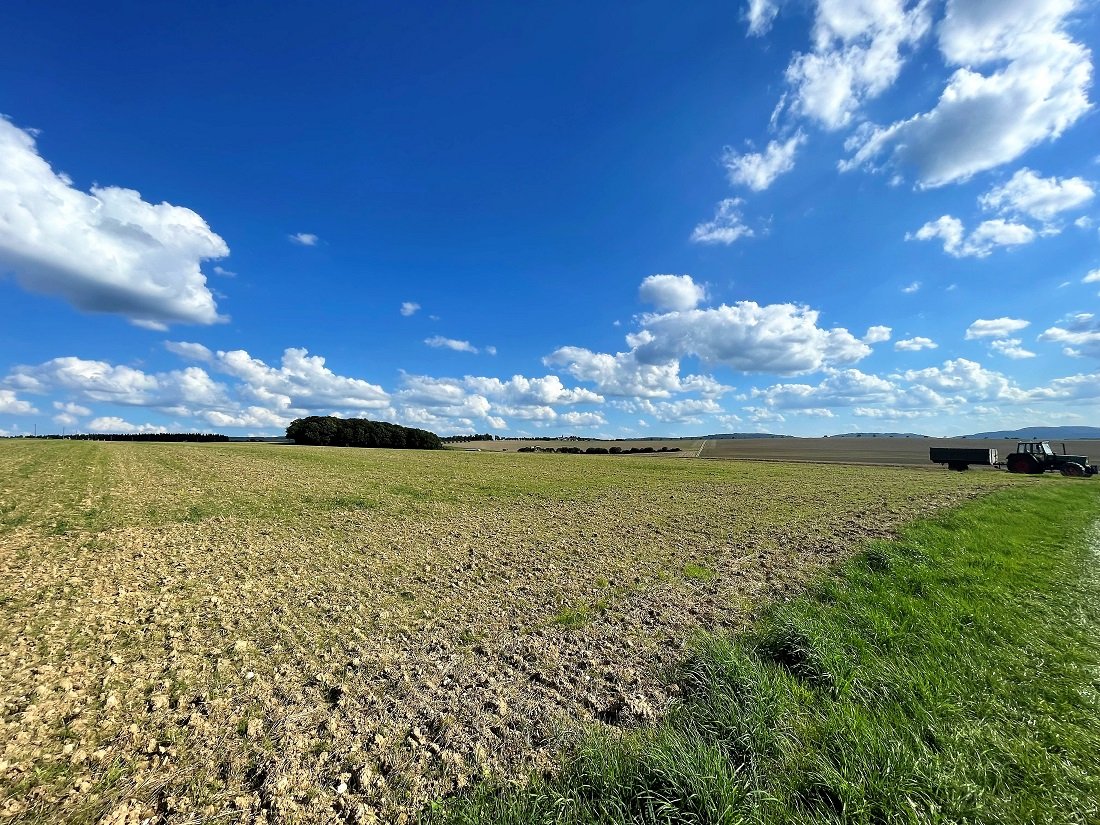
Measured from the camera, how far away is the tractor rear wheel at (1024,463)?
41094mm

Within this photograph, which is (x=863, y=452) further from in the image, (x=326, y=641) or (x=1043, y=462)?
(x=326, y=641)

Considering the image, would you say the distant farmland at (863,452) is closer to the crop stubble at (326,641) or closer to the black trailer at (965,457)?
the black trailer at (965,457)

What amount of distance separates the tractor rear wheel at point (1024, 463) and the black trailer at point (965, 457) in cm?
217

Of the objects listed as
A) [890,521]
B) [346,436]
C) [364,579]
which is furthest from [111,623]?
[346,436]

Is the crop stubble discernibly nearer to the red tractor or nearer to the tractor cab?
the red tractor

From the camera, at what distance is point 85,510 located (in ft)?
54.5

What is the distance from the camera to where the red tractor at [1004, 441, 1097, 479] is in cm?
3953

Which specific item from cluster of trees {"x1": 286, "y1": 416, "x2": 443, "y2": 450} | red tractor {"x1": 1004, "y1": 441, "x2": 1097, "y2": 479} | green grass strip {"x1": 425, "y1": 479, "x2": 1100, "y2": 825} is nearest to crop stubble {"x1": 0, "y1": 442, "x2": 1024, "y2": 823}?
green grass strip {"x1": 425, "y1": 479, "x2": 1100, "y2": 825}

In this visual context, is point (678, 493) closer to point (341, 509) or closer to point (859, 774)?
point (341, 509)

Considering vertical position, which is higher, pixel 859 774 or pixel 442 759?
pixel 859 774

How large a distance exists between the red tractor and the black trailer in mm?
2045

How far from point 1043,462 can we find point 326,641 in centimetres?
5943

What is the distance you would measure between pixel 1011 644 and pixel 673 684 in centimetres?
521

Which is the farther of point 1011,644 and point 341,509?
point 341,509
